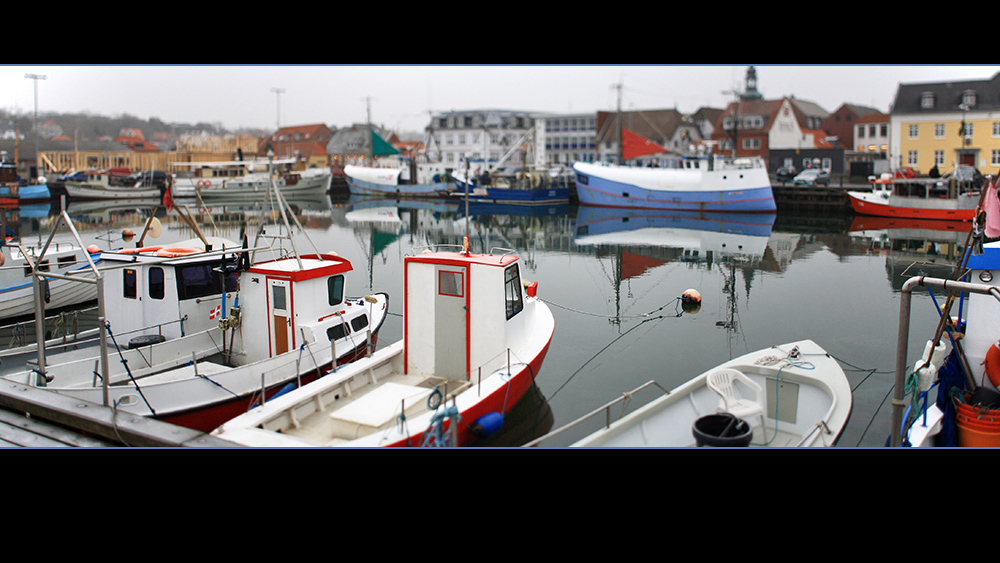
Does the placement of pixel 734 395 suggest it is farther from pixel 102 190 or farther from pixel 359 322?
pixel 102 190

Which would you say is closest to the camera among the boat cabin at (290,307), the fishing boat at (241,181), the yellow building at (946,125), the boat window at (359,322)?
Result: the boat cabin at (290,307)

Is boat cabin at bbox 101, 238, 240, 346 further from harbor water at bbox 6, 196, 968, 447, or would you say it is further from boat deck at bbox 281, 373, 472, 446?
boat deck at bbox 281, 373, 472, 446

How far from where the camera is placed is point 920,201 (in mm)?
30844

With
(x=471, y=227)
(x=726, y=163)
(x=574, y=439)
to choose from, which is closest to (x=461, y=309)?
(x=574, y=439)

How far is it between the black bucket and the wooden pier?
13.7 feet

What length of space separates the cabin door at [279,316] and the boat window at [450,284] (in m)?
2.06

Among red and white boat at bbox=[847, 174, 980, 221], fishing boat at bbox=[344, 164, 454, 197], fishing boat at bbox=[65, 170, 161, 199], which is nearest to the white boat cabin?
red and white boat at bbox=[847, 174, 980, 221]

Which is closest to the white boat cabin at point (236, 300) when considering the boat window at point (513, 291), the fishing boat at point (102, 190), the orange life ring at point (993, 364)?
the boat window at point (513, 291)

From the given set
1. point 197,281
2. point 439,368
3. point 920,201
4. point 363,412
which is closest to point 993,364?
point 439,368

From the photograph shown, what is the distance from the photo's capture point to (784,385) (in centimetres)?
794

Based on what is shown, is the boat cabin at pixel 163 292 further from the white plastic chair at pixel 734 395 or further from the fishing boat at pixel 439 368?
the white plastic chair at pixel 734 395

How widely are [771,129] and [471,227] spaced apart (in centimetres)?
3134

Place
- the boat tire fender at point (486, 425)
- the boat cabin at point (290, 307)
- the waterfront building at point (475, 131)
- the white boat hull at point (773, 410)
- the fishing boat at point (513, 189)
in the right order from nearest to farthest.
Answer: the white boat hull at point (773, 410), the boat tire fender at point (486, 425), the boat cabin at point (290, 307), the fishing boat at point (513, 189), the waterfront building at point (475, 131)

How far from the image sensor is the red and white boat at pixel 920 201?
29.8 metres
